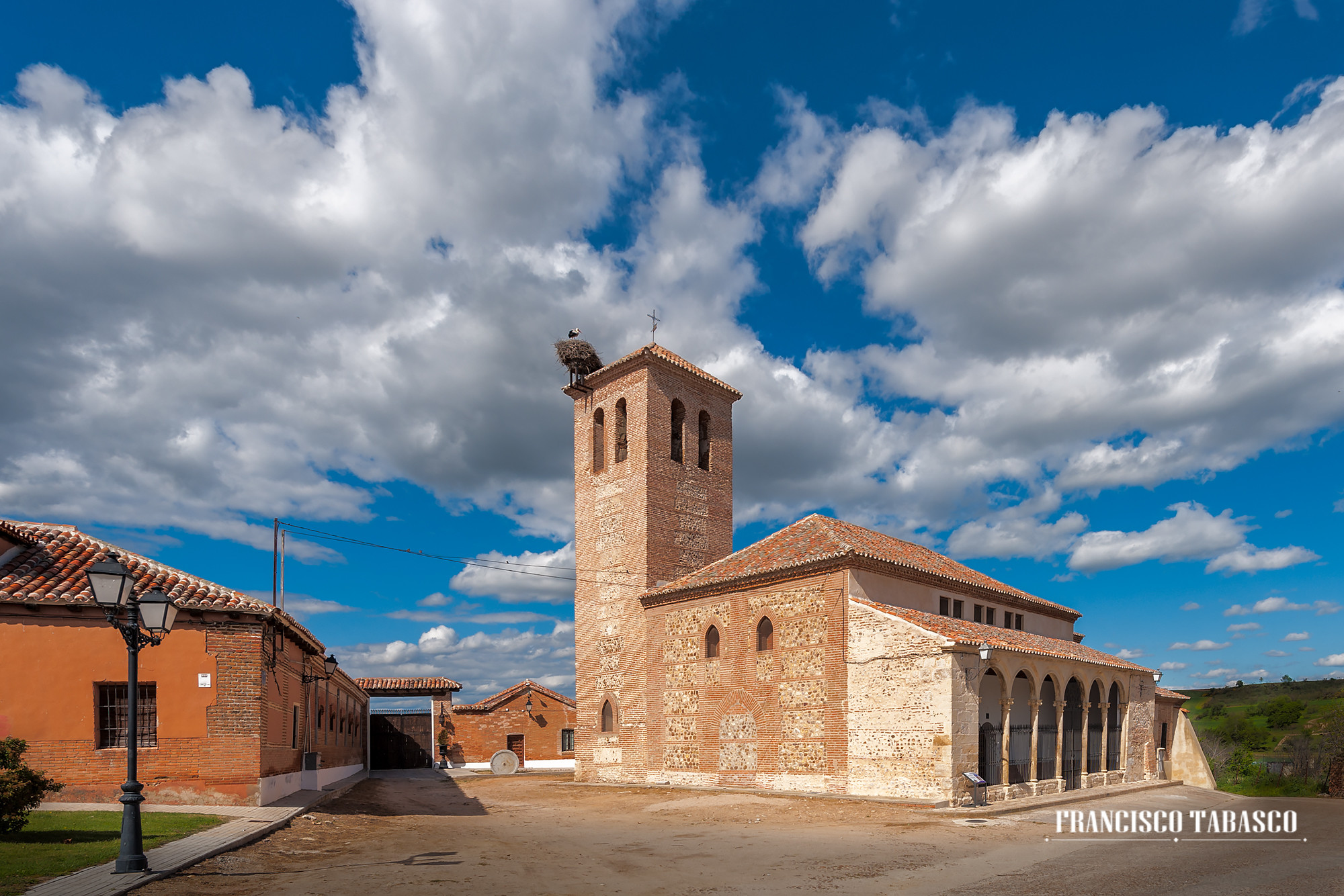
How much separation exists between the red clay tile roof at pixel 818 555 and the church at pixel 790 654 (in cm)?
10

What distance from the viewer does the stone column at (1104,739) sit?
25.3 meters

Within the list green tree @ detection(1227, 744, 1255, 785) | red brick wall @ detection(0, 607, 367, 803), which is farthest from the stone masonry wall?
green tree @ detection(1227, 744, 1255, 785)

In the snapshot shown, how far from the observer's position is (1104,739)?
83.2ft

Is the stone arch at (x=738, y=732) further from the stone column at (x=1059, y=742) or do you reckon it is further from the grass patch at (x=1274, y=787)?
the grass patch at (x=1274, y=787)

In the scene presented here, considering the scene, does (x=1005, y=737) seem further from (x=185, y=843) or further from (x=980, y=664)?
(x=185, y=843)

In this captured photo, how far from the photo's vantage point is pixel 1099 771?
82.8 feet

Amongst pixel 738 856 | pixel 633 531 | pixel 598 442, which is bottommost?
pixel 738 856

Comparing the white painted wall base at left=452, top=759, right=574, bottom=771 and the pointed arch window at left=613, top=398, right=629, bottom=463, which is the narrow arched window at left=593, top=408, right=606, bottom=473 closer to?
the pointed arch window at left=613, top=398, right=629, bottom=463

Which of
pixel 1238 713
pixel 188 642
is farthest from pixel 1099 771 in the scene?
pixel 1238 713

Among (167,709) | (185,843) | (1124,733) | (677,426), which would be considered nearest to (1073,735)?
(1124,733)

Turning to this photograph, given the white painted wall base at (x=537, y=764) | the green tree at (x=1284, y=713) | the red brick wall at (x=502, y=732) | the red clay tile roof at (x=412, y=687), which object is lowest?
the green tree at (x=1284, y=713)

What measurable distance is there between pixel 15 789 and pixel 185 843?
6.97 ft

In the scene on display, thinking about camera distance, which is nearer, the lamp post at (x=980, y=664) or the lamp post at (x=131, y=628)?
the lamp post at (x=131, y=628)

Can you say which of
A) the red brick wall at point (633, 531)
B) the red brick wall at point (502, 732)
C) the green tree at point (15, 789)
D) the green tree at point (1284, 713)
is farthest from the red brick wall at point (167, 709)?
the green tree at point (1284, 713)
